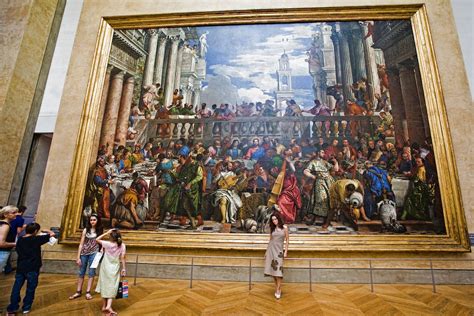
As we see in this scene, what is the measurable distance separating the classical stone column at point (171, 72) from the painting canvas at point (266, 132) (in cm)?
3

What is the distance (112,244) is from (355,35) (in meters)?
6.94

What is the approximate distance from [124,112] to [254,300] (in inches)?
204

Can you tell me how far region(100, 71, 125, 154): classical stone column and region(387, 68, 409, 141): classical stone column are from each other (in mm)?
→ 6636

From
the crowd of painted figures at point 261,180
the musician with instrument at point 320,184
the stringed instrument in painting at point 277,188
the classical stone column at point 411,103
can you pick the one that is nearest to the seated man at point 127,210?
the crowd of painted figures at point 261,180

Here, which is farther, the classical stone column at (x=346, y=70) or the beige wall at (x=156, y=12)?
the classical stone column at (x=346, y=70)

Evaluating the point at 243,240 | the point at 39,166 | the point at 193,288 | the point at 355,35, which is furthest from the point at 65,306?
the point at 355,35

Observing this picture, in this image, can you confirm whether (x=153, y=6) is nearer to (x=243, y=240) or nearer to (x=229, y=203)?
(x=229, y=203)

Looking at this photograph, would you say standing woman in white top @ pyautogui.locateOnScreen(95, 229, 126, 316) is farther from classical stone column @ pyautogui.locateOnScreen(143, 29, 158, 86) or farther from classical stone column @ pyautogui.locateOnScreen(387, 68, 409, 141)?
classical stone column @ pyautogui.locateOnScreen(387, 68, 409, 141)

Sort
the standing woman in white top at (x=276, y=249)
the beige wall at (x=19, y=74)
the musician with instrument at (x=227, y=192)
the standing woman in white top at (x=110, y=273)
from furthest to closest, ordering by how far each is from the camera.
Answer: the musician with instrument at (x=227, y=192) < the beige wall at (x=19, y=74) < the standing woman in white top at (x=276, y=249) < the standing woman in white top at (x=110, y=273)

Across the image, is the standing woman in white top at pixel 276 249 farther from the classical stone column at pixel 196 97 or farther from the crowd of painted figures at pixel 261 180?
the classical stone column at pixel 196 97

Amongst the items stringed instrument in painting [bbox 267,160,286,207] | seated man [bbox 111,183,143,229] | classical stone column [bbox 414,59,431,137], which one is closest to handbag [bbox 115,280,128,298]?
seated man [bbox 111,183,143,229]

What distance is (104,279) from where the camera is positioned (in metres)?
3.20

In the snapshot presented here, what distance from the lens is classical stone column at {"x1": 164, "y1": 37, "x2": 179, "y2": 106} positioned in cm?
643

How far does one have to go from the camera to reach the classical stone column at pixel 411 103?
5559 mm
